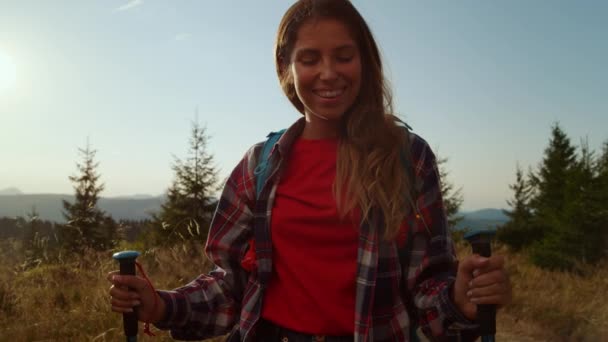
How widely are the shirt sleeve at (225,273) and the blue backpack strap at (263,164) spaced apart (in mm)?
39

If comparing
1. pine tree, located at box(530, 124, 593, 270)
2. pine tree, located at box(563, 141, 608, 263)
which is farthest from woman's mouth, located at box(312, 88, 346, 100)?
pine tree, located at box(563, 141, 608, 263)

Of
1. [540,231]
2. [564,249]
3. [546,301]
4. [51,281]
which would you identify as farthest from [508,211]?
[51,281]

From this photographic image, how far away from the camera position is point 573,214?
50.4ft

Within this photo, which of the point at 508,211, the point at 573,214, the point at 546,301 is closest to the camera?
the point at 546,301

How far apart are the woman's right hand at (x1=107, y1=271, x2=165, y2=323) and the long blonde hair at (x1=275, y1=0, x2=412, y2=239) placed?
851mm

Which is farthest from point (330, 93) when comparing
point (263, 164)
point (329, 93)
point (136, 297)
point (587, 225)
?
point (587, 225)

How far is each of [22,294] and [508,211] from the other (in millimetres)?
29316

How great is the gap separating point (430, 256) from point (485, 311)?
337mm

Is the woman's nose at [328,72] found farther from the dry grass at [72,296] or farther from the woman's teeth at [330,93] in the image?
the dry grass at [72,296]

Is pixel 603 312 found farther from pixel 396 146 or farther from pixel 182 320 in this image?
pixel 182 320

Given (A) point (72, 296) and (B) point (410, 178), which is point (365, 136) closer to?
(B) point (410, 178)

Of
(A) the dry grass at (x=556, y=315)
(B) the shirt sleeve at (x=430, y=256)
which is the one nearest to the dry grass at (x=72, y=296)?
(B) the shirt sleeve at (x=430, y=256)

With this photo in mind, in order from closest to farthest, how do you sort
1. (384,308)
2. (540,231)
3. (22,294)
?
(384,308) → (22,294) → (540,231)

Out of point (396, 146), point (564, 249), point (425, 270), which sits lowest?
point (564, 249)
